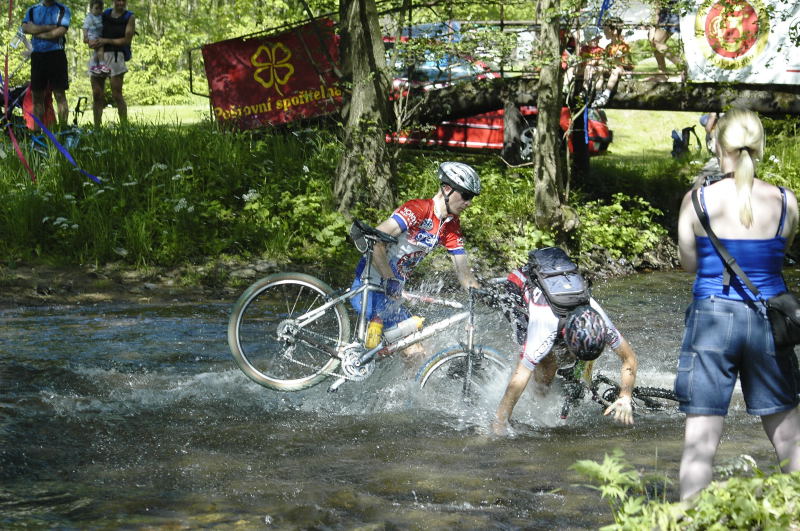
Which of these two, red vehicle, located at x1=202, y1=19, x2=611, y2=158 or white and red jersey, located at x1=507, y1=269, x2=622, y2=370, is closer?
white and red jersey, located at x1=507, y1=269, x2=622, y2=370

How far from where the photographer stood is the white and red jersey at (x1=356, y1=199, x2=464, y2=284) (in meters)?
6.82

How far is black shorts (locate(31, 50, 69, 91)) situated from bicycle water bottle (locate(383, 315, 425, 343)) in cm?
932

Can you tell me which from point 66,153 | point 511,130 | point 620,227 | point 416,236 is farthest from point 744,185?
point 511,130

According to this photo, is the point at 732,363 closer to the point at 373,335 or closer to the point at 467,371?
the point at 467,371

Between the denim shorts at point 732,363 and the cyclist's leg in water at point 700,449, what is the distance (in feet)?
0.15

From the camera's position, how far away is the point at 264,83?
14.6 m

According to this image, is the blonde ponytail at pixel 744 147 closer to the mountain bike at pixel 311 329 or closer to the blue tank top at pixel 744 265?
the blue tank top at pixel 744 265

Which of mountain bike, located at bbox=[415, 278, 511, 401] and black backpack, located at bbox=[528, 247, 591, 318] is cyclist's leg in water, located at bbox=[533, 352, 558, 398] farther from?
black backpack, located at bbox=[528, 247, 591, 318]

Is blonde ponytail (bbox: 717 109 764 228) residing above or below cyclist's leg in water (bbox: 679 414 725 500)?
above

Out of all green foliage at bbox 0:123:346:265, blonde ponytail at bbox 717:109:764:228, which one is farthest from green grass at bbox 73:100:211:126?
blonde ponytail at bbox 717:109:764:228

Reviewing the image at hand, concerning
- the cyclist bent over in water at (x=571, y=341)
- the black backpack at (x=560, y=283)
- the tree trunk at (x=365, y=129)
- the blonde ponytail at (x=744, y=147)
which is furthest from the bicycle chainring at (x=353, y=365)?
the tree trunk at (x=365, y=129)

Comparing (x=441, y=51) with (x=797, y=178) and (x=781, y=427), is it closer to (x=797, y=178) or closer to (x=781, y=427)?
(x=797, y=178)

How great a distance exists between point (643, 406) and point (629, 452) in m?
0.99

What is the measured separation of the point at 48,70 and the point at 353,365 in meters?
9.42
